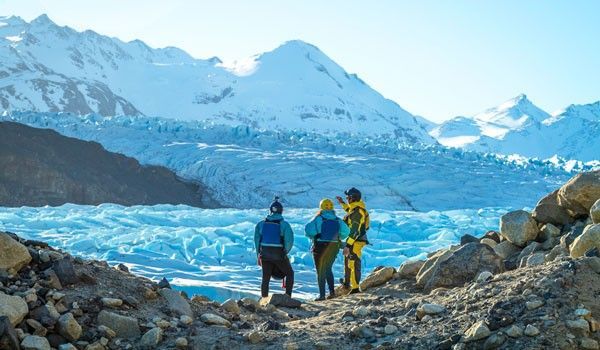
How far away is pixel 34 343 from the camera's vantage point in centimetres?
365

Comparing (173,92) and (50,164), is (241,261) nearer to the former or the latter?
(50,164)

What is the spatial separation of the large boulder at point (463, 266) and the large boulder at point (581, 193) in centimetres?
94

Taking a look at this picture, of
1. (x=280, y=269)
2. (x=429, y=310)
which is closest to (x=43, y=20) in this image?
(x=280, y=269)

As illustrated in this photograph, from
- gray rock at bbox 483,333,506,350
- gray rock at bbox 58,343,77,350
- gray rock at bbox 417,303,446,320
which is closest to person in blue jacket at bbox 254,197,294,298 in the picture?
gray rock at bbox 417,303,446,320

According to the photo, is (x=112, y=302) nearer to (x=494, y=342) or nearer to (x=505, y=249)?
(x=494, y=342)

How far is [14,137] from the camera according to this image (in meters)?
32.7

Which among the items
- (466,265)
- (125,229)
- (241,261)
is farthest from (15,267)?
(125,229)

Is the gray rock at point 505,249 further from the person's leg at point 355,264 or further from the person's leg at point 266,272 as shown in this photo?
the person's leg at point 266,272

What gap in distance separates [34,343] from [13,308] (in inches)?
9.8

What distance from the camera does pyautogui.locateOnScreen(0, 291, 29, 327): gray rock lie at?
3732mm

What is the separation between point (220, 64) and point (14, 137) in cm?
9981

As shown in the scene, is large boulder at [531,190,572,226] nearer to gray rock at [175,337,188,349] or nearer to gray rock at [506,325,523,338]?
gray rock at [506,325,523,338]

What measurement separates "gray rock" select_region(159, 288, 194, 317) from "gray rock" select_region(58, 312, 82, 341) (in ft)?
2.70

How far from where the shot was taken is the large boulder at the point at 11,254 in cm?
443
